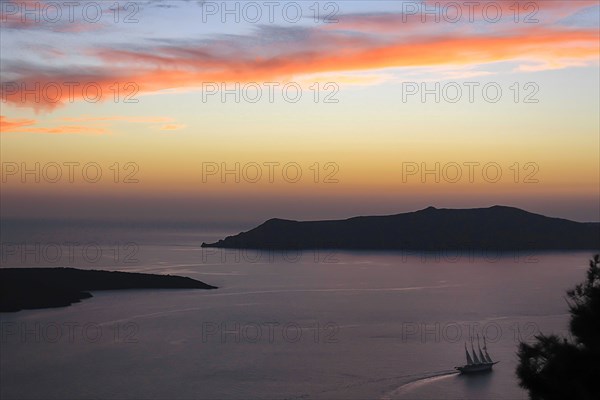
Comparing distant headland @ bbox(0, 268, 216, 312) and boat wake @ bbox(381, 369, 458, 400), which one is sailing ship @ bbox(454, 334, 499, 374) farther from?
distant headland @ bbox(0, 268, 216, 312)

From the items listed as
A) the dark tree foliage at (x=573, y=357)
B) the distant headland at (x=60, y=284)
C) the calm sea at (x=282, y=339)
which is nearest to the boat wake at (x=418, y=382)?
the calm sea at (x=282, y=339)

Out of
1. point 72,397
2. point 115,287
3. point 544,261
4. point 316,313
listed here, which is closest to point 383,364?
point 72,397

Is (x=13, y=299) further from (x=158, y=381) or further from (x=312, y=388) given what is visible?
(x=312, y=388)

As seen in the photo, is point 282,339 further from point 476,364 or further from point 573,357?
point 573,357

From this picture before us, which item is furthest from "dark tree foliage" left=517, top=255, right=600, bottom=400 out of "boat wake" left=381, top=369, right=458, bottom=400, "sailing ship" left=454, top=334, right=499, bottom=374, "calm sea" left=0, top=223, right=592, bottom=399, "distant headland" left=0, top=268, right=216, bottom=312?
"distant headland" left=0, top=268, right=216, bottom=312

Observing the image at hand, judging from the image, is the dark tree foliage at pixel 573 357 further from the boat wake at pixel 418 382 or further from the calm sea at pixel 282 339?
the boat wake at pixel 418 382

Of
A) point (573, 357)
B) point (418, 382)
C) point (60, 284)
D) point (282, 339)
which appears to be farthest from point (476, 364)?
point (60, 284)
